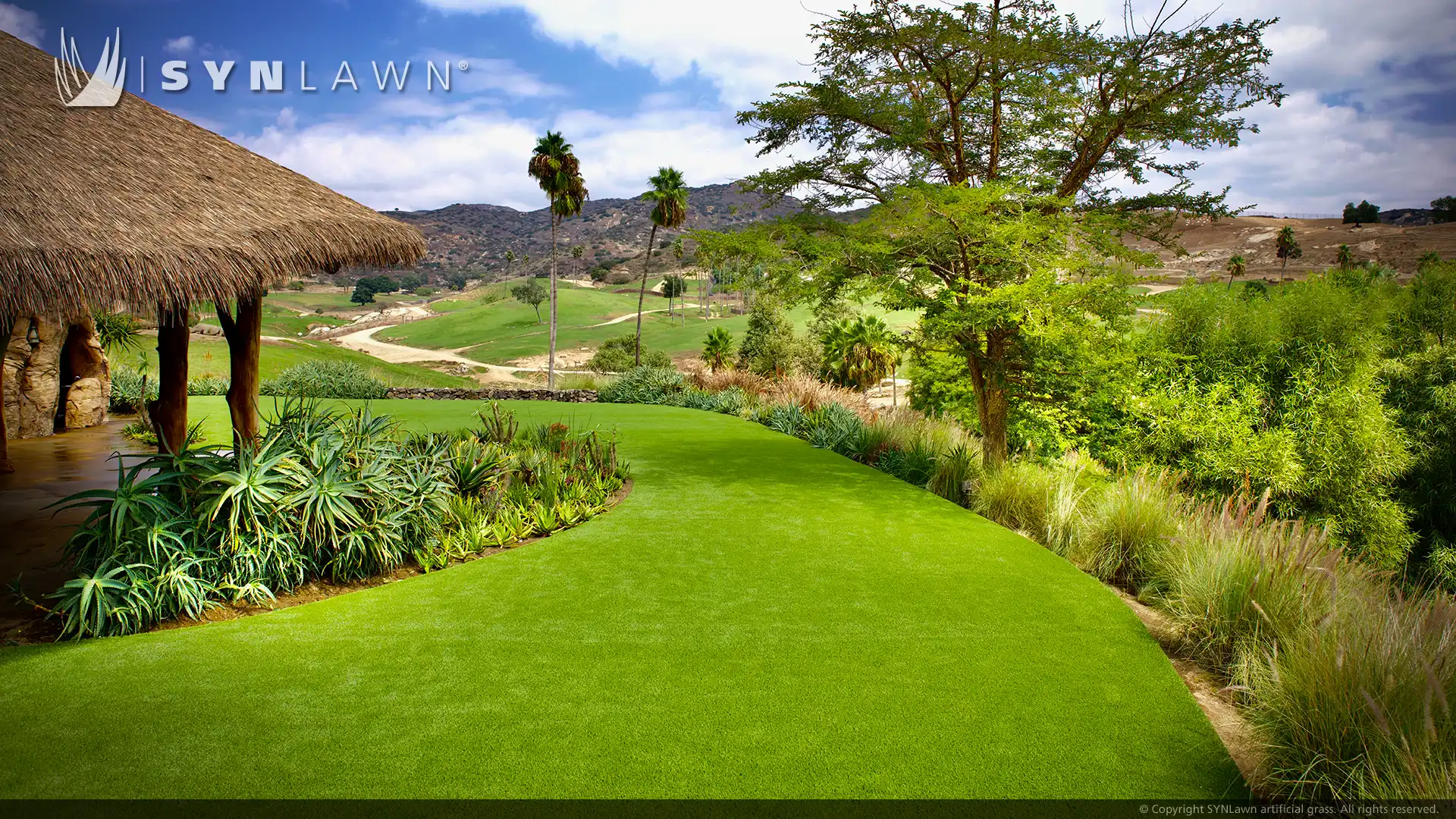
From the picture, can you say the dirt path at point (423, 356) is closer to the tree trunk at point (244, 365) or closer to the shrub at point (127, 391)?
the shrub at point (127, 391)

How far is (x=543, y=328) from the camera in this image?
2842 inches

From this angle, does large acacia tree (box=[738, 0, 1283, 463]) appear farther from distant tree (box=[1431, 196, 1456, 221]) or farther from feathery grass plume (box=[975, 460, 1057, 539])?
distant tree (box=[1431, 196, 1456, 221])

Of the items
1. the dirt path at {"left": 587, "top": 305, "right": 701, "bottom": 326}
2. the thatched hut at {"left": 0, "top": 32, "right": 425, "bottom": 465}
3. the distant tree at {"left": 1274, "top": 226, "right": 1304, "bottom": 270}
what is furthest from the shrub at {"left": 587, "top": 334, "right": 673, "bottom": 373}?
the distant tree at {"left": 1274, "top": 226, "right": 1304, "bottom": 270}

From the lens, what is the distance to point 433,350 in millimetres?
65125

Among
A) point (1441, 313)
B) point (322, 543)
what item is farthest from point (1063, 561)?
point (1441, 313)

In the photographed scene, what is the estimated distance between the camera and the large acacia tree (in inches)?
414

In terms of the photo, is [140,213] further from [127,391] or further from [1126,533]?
[127,391]

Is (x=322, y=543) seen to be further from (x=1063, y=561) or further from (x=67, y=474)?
(x=1063, y=561)

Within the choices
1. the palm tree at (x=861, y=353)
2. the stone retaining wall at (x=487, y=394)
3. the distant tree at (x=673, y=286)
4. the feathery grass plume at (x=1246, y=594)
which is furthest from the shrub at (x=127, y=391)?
the distant tree at (x=673, y=286)

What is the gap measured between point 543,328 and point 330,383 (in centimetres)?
5338

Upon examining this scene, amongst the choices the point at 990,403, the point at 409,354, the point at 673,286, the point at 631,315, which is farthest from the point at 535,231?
the point at 990,403

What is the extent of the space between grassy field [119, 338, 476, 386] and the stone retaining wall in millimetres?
2159

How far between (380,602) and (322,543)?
77 centimetres

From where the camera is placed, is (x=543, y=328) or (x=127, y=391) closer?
(x=127, y=391)
